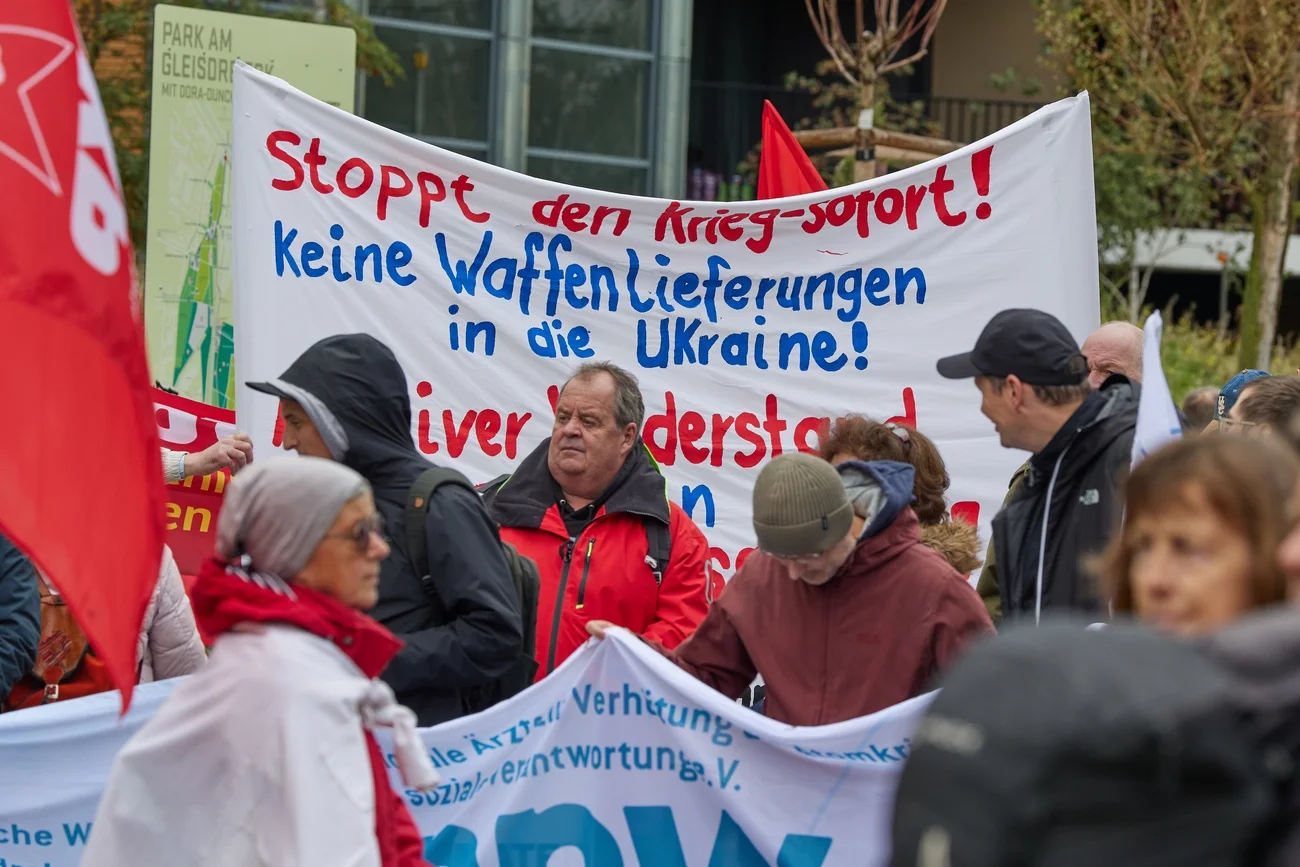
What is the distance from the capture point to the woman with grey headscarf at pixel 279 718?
2.80 meters

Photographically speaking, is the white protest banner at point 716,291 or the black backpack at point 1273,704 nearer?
the black backpack at point 1273,704

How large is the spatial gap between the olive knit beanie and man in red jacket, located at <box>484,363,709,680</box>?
1015 millimetres

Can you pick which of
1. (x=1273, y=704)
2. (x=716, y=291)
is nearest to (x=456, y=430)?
(x=716, y=291)

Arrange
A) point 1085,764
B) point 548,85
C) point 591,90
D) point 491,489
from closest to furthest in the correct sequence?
1. point 1085,764
2. point 491,489
3. point 548,85
4. point 591,90

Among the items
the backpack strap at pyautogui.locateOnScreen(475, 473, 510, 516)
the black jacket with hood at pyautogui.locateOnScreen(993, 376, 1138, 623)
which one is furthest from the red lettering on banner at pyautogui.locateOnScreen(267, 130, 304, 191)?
the black jacket with hood at pyautogui.locateOnScreen(993, 376, 1138, 623)

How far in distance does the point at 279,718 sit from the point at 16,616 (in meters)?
2.01

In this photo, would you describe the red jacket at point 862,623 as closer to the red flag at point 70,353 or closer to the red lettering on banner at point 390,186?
the red flag at point 70,353

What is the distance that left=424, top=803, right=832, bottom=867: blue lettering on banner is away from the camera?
414cm

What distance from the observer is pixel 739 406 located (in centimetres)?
607

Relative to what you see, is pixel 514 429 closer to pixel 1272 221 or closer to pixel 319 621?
pixel 319 621

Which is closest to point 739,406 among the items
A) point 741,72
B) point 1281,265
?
point 1281,265

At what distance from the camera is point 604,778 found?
4211 mm

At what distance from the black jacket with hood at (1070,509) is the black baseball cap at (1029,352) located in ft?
0.31

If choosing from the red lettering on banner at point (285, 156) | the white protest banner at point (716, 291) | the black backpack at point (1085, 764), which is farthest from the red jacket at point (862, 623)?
the black backpack at point (1085, 764)
